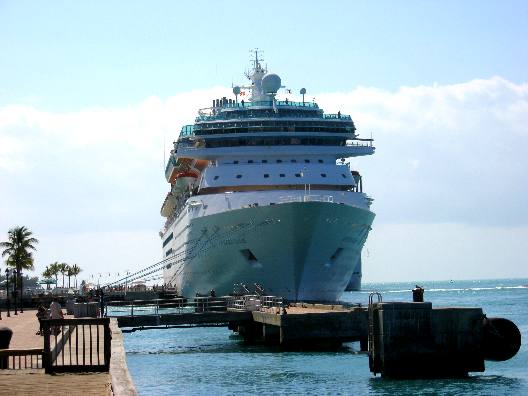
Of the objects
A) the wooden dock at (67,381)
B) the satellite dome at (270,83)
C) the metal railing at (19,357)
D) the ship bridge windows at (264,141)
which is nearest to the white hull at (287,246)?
the ship bridge windows at (264,141)

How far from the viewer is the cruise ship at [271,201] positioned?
51750 millimetres

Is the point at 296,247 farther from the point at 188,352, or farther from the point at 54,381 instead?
the point at 54,381

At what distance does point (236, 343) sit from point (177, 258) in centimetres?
2738

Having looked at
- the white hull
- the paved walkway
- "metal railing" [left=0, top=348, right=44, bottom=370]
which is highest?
the white hull

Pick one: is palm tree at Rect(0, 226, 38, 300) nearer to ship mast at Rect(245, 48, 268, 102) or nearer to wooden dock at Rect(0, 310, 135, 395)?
ship mast at Rect(245, 48, 268, 102)

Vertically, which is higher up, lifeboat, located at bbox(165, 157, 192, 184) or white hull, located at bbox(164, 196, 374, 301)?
lifeboat, located at bbox(165, 157, 192, 184)

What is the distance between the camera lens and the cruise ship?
5175cm

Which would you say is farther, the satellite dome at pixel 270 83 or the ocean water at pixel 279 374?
the satellite dome at pixel 270 83

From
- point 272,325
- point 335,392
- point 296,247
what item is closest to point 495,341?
point 335,392

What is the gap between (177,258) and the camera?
2822 inches

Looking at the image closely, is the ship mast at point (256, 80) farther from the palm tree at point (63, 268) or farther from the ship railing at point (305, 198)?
the palm tree at point (63, 268)

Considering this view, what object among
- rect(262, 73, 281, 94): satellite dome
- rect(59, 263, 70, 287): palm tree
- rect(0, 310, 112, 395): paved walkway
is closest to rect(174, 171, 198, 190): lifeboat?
rect(262, 73, 281, 94): satellite dome

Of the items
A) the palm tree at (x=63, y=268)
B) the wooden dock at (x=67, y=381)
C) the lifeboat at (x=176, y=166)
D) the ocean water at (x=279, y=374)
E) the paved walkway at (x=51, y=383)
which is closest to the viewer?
the wooden dock at (x=67, y=381)

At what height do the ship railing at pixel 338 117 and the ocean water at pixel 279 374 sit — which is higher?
the ship railing at pixel 338 117
